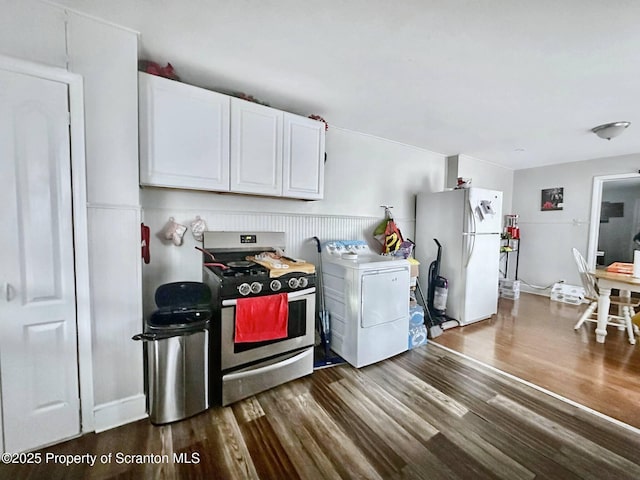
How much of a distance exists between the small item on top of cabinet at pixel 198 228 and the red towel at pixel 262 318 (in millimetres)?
792

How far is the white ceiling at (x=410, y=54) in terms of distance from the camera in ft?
4.68

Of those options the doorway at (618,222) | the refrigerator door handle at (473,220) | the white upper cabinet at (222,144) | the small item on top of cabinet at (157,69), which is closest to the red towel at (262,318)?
the white upper cabinet at (222,144)

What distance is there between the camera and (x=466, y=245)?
335 centimetres

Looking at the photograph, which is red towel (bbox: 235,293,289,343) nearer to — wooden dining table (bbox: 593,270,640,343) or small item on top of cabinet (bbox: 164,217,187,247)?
small item on top of cabinet (bbox: 164,217,187,247)

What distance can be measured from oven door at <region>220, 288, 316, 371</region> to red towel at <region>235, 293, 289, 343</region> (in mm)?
56

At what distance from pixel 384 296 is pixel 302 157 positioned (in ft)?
5.15

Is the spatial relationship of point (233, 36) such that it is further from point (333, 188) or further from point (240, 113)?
point (333, 188)

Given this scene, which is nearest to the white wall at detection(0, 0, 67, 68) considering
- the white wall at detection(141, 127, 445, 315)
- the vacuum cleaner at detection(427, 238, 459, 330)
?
the white wall at detection(141, 127, 445, 315)

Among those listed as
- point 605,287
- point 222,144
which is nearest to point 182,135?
point 222,144

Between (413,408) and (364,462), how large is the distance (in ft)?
2.03

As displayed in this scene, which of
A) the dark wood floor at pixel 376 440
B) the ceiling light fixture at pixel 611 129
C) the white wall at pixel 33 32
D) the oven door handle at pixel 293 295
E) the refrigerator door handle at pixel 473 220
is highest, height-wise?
the ceiling light fixture at pixel 611 129

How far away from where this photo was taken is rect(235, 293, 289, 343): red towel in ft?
6.26

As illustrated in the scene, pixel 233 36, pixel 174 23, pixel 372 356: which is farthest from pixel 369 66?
pixel 372 356

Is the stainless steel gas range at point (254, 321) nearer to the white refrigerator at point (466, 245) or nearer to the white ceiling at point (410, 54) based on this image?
the white ceiling at point (410, 54)
